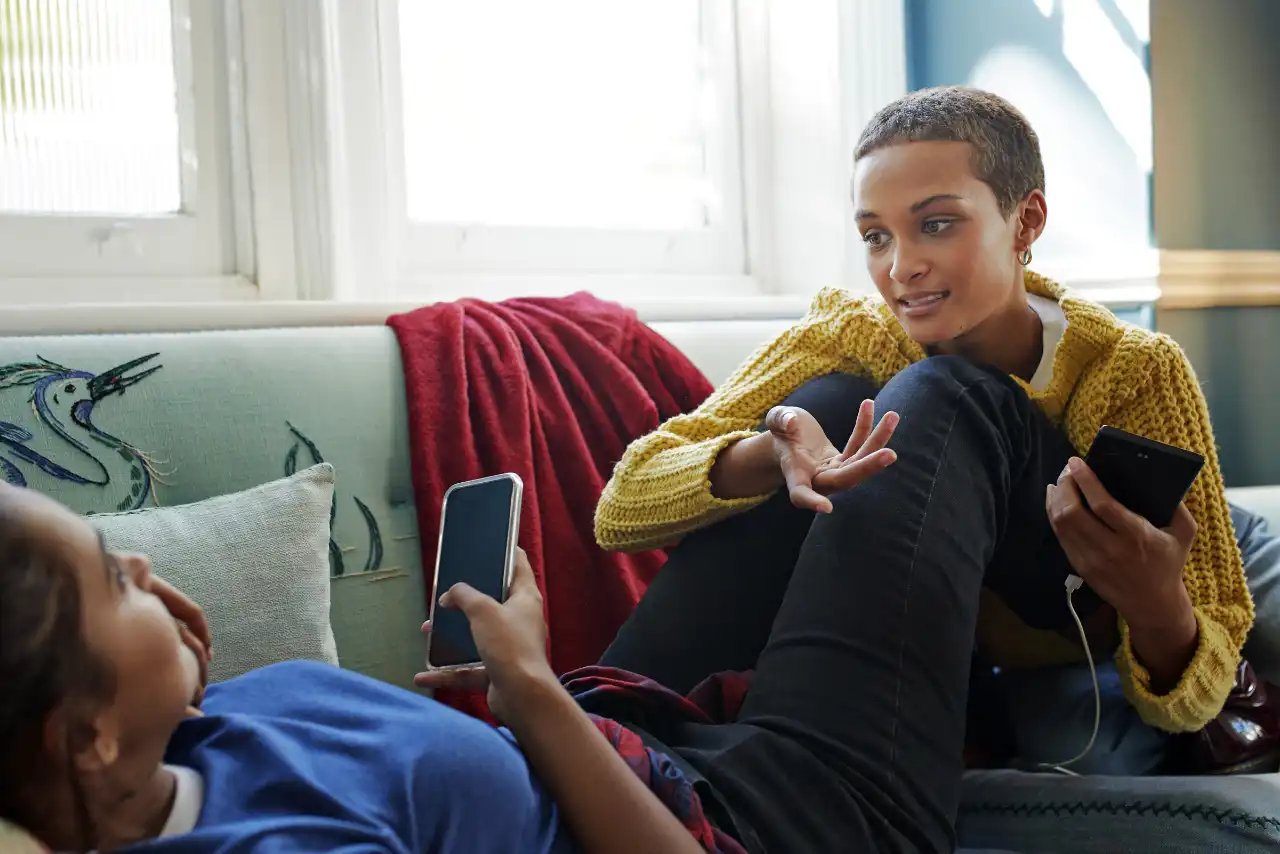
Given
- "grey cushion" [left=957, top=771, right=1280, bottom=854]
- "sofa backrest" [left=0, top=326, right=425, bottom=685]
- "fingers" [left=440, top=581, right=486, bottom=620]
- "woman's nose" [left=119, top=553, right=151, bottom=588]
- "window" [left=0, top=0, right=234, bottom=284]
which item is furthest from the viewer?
"window" [left=0, top=0, right=234, bottom=284]

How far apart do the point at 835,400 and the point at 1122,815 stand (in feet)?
1.59

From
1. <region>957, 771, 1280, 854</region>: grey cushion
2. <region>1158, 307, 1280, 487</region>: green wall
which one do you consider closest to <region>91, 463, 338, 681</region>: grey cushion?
<region>957, 771, 1280, 854</region>: grey cushion

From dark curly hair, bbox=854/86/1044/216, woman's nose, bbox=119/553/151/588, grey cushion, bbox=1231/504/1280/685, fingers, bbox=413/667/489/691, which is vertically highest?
dark curly hair, bbox=854/86/1044/216

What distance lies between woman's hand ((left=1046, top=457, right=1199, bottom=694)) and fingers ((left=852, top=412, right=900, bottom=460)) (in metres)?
0.19

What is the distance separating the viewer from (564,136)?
7.06ft

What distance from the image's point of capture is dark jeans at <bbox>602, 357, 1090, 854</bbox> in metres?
0.83

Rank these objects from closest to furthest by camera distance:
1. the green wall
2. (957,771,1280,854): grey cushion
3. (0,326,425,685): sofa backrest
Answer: (957,771,1280,854): grey cushion
(0,326,425,685): sofa backrest
the green wall

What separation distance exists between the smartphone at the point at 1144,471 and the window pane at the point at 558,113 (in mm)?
1245

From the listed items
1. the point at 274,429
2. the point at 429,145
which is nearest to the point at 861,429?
the point at 274,429

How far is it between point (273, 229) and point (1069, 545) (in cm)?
120

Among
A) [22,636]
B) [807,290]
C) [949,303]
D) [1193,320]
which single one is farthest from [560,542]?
[1193,320]

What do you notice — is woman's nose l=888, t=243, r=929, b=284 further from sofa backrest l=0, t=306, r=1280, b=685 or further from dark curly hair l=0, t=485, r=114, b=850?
dark curly hair l=0, t=485, r=114, b=850

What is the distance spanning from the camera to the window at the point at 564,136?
1.95 m

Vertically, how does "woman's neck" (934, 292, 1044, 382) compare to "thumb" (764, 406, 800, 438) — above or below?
above
